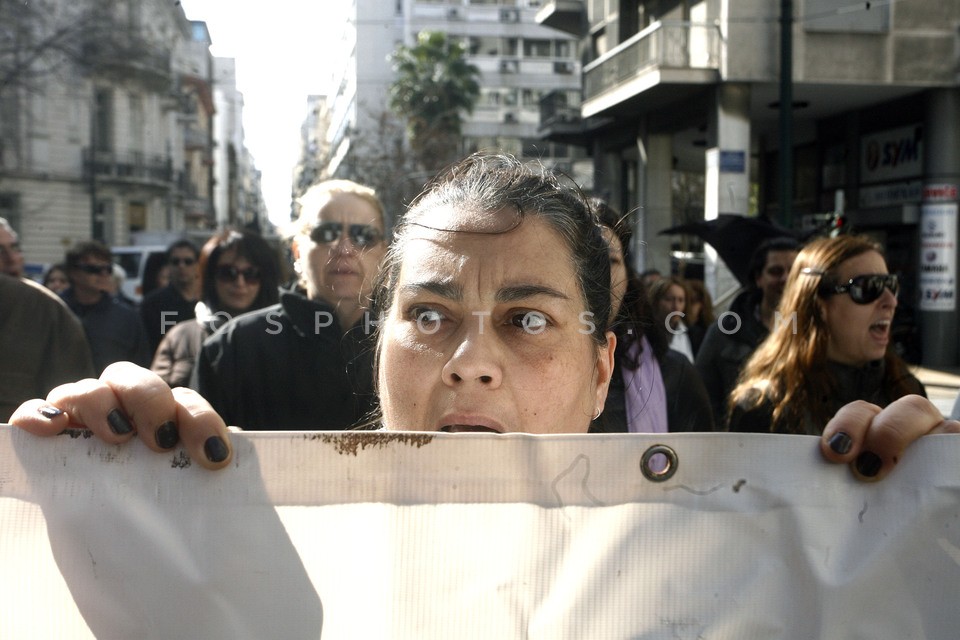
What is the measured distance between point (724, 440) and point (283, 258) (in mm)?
3579

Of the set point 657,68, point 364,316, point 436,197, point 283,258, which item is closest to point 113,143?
point 657,68

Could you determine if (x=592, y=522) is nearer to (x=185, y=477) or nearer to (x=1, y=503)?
(x=185, y=477)

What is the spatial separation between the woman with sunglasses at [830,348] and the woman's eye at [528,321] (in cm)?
167

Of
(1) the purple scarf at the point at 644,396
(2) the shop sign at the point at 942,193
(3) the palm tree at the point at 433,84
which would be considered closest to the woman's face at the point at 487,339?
(1) the purple scarf at the point at 644,396

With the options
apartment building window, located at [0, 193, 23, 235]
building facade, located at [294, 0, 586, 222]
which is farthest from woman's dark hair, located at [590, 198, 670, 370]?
building facade, located at [294, 0, 586, 222]

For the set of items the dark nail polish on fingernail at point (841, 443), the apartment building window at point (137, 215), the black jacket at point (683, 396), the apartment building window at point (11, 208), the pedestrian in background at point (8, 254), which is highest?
the apartment building window at point (137, 215)

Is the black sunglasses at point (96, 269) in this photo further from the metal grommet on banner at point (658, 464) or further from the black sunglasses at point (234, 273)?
the metal grommet on banner at point (658, 464)

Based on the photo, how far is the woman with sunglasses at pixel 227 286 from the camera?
4109mm

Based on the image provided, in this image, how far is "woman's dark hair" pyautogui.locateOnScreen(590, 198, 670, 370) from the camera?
8.73 feet

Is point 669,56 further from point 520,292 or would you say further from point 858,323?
point 520,292

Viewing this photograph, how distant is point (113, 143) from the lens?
15.8 metres

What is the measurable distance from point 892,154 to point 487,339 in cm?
1769

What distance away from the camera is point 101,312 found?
547 cm
